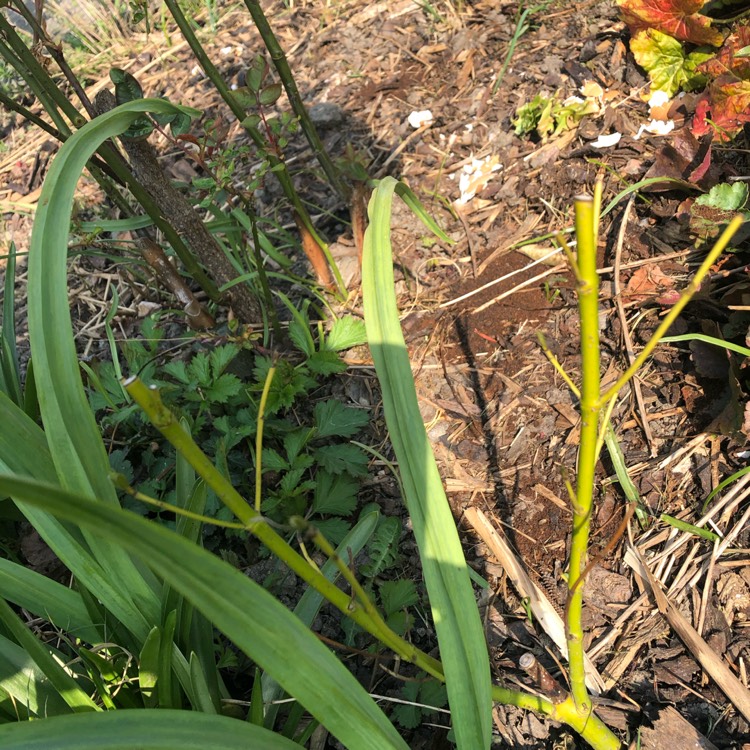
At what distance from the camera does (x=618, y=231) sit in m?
1.83

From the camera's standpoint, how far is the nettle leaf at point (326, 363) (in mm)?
1670

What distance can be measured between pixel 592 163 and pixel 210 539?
149 cm

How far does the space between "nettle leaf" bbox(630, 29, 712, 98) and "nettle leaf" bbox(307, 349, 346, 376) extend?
1.31 m

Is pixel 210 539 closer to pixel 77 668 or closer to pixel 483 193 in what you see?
pixel 77 668

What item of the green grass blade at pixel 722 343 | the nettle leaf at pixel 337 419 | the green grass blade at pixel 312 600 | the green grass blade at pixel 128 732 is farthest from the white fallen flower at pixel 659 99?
the green grass blade at pixel 128 732

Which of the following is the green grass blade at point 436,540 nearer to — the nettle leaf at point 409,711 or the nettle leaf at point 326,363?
the nettle leaf at point 409,711

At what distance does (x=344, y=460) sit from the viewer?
1.55 metres

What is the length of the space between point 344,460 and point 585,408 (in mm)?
855

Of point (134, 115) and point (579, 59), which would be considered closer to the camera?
point (134, 115)

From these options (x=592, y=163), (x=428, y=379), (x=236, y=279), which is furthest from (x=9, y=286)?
(x=592, y=163)

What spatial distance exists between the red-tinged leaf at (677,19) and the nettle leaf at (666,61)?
0.03 m

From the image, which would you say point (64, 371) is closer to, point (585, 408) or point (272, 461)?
point (272, 461)

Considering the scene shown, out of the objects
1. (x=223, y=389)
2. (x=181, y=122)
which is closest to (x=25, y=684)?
(x=223, y=389)

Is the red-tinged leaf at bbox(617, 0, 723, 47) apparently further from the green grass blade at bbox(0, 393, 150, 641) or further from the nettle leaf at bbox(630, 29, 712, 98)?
the green grass blade at bbox(0, 393, 150, 641)
